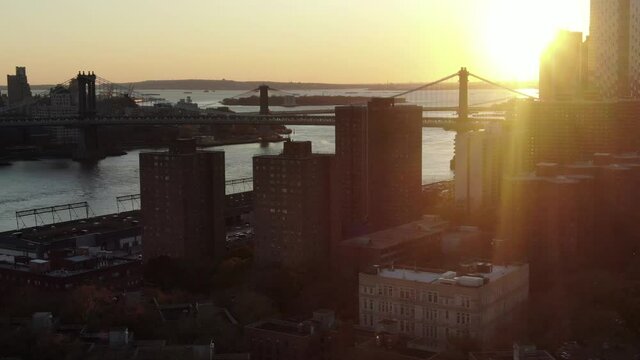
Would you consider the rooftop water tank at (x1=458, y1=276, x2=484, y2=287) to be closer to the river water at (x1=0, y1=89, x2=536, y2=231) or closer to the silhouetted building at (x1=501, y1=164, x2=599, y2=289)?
the silhouetted building at (x1=501, y1=164, x2=599, y2=289)

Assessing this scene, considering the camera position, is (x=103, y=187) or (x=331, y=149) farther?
(x=331, y=149)

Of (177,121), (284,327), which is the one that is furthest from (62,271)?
(177,121)

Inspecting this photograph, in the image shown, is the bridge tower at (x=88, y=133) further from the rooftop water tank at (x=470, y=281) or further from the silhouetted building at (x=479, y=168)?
the rooftop water tank at (x=470, y=281)

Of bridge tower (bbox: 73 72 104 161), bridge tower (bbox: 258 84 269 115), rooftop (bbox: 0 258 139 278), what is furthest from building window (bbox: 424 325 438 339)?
bridge tower (bbox: 258 84 269 115)

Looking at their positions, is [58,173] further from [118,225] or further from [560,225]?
[560,225]

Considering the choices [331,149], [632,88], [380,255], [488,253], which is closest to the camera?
[380,255]

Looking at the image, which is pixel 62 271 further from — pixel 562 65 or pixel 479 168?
pixel 562 65

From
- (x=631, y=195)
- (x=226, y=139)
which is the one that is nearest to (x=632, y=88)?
(x=631, y=195)
